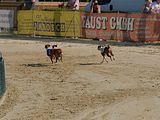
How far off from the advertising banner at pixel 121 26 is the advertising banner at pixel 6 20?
191 inches

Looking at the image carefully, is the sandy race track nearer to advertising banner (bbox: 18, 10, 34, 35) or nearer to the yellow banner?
the yellow banner

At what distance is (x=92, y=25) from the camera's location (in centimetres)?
2494

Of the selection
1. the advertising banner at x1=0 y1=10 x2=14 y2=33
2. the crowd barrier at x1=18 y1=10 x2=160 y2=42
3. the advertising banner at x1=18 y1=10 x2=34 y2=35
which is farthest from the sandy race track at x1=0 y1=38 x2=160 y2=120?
the advertising banner at x1=0 y1=10 x2=14 y2=33

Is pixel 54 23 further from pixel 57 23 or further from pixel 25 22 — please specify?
pixel 25 22

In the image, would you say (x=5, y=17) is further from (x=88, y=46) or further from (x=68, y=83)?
(x=68, y=83)

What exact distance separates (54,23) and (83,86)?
1318 centimetres

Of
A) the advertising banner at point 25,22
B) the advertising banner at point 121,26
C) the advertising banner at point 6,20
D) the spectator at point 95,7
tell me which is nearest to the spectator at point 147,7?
the advertising banner at point 121,26

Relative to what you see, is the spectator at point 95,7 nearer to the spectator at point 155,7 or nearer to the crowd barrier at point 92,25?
the crowd barrier at point 92,25

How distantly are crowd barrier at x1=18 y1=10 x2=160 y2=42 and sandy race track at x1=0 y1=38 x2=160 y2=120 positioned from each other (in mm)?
1526

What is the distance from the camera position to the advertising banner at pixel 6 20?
28.8 metres

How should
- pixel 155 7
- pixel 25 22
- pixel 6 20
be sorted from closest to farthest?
1. pixel 155 7
2. pixel 25 22
3. pixel 6 20

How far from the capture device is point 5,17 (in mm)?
29141

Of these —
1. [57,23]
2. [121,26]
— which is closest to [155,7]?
[121,26]

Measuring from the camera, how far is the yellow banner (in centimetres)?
2555
